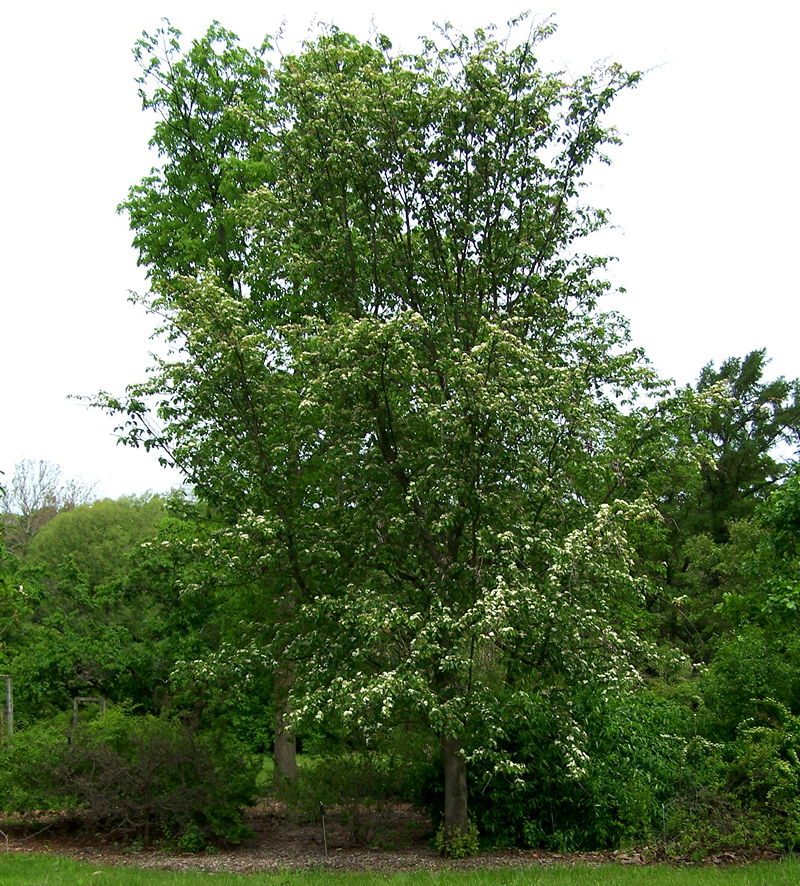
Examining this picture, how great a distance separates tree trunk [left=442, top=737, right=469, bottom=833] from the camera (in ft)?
42.3

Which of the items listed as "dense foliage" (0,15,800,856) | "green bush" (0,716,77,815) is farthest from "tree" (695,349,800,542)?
"green bush" (0,716,77,815)

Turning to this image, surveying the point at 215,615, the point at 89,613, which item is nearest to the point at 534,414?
the point at 215,615

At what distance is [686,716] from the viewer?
48.3 feet

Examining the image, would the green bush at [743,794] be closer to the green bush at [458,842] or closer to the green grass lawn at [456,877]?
the green grass lawn at [456,877]

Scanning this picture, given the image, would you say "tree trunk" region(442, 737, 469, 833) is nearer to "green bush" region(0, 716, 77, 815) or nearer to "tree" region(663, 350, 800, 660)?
"green bush" region(0, 716, 77, 815)

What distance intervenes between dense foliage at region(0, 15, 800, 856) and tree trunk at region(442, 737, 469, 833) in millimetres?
44

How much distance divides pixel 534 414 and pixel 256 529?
13.0 feet

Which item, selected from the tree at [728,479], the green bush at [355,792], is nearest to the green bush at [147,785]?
the green bush at [355,792]

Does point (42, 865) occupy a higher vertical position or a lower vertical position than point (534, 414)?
lower

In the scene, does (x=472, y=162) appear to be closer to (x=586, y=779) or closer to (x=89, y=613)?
(x=586, y=779)

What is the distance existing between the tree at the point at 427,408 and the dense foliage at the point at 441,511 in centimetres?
5

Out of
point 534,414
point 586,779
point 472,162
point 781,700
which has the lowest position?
point 586,779

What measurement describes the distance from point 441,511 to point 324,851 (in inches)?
216

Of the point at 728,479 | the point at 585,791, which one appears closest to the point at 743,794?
Answer: the point at 585,791
